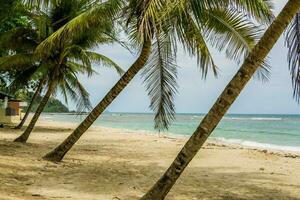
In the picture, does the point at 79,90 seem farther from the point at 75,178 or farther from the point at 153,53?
the point at 75,178

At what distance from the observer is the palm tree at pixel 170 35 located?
5898mm

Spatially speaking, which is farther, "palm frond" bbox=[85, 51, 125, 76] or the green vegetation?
"palm frond" bbox=[85, 51, 125, 76]

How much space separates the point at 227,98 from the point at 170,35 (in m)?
2.98

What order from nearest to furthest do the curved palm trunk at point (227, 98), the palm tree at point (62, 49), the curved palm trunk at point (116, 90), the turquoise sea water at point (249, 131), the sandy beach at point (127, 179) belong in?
the curved palm trunk at point (227, 98)
the sandy beach at point (127, 179)
the curved palm trunk at point (116, 90)
the palm tree at point (62, 49)
the turquoise sea water at point (249, 131)

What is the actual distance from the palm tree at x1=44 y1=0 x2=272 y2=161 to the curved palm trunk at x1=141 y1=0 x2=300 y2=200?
3.87 feet

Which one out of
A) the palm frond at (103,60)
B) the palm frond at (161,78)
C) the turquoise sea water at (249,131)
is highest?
the palm frond at (161,78)

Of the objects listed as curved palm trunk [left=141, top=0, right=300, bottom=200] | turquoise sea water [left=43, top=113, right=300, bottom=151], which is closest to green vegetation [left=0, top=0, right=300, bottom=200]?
curved palm trunk [left=141, top=0, right=300, bottom=200]

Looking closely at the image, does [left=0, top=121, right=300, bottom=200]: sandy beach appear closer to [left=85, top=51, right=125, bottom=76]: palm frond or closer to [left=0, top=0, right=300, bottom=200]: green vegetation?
[left=0, top=0, right=300, bottom=200]: green vegetation

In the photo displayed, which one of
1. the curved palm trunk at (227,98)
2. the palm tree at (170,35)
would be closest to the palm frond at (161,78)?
the palm tree at (170,35)

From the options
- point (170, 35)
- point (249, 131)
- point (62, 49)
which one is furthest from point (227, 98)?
point (249, 131)

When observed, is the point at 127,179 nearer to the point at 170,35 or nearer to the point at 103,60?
the point at 170,35

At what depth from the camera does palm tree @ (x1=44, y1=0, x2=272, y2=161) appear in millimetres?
5898

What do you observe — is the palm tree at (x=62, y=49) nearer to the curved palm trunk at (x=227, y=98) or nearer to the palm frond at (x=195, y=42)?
the palm frond at (x=195, y=42)

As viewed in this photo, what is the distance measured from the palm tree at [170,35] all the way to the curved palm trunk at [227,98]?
1179mm
